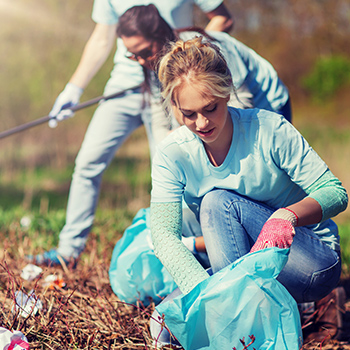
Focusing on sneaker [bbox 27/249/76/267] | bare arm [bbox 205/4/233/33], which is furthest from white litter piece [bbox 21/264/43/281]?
bare arm [bbox 205/4/233/33]

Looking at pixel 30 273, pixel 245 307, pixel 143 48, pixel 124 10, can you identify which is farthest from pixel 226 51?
pixel 30 273

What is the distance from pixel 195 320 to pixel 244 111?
0.65 meters

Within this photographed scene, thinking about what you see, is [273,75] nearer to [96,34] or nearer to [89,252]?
[96,34]

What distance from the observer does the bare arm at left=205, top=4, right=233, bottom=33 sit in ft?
Answer: 7.43

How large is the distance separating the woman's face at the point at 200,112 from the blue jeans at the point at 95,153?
102 cm

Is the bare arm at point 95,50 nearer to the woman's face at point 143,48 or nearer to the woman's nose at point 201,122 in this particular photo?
the woman's face at point 143,48

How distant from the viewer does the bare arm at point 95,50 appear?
8.21 feet

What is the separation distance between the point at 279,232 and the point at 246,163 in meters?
0.27

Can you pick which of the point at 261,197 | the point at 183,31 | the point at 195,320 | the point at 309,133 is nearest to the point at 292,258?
the point at 261,197

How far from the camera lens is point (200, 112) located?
4.50 ft

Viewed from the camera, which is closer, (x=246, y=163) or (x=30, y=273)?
(x=246, y=163)

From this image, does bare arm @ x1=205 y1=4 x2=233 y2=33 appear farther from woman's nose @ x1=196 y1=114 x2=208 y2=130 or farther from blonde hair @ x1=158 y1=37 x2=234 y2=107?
woman's nose @ x1=196 y1=114 x2=208 y2=130

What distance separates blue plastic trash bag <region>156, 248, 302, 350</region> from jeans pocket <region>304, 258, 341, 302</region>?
0.84ft

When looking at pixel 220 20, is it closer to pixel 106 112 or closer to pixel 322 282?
pixel 106 112
